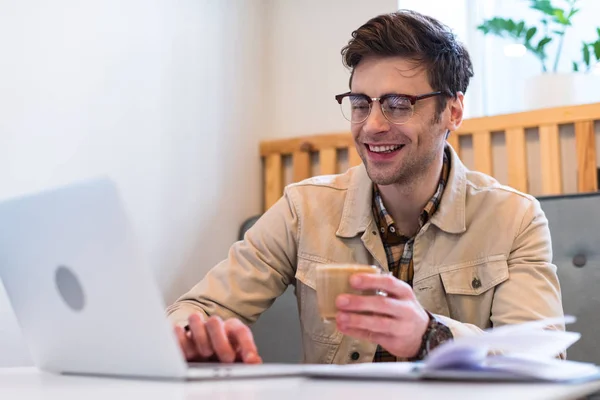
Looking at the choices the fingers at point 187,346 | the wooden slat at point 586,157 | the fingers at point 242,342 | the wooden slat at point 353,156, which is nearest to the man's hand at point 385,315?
the fingers at point 242,342

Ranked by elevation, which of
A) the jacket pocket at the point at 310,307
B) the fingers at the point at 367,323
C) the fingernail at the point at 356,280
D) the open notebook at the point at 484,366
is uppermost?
the fingernail at the point at 356,280

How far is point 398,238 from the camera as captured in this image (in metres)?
1.71

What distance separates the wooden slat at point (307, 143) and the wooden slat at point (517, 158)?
0.55m

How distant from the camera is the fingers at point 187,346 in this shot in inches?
43.6

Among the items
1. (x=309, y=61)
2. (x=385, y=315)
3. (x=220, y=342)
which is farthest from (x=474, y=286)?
(x=309, y=61)

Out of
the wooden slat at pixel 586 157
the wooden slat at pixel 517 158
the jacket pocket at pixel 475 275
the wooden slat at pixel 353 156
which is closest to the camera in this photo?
the jacket pocket at pixel 475 275

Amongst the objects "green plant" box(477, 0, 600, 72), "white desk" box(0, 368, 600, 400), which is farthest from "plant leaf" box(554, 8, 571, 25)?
"white desk" box(0, 368, 600, 400)

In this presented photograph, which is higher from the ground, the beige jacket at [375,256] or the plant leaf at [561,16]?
the plant leaf at [561,16]

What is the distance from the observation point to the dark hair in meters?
1.71

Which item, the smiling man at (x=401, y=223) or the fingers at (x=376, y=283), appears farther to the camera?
the smiling man at (x=401, y=223)

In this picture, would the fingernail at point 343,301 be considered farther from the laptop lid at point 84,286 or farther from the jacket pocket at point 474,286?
the jacket pocket at point 474,286

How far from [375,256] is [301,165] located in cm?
114

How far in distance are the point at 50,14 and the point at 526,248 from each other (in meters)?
1.41

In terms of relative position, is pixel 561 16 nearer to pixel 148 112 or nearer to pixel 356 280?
pixel 148 112
